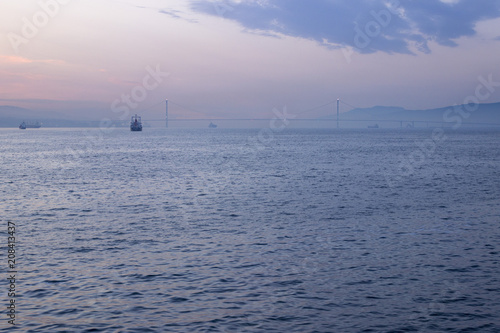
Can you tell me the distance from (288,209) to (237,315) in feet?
54.9

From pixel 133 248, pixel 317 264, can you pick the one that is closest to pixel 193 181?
pixel 133 248

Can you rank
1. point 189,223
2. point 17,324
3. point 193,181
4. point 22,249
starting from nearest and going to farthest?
point 17,324, point 22,249, point 189,223, point 193,181

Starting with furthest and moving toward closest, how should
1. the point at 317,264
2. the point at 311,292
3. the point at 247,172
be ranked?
1. the point at 247,172
2. the point at 317,264
3. the point at 311,292

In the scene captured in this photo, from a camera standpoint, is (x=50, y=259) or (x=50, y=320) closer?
(x=50, y=320)

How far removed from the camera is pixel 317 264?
675 inches

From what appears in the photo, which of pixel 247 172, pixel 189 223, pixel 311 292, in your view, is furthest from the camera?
pixel 247 172

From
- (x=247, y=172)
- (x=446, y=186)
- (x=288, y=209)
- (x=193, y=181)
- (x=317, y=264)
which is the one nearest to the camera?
(x=317, y=264)

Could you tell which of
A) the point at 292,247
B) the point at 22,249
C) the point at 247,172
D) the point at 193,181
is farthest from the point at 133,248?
the point at 247,172

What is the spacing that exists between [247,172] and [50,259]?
122 ft

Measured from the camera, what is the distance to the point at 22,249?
19.1 metres

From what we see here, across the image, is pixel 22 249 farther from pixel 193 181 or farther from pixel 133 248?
pixel 193 181

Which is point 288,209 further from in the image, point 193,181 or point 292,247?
point 193,181

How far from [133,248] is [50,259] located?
3.11 m

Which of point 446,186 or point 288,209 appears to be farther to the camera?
point 446,186
